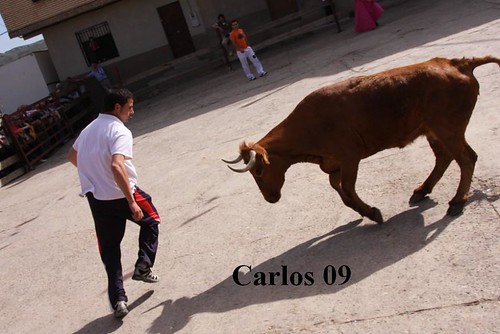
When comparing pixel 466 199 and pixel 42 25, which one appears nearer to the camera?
pixel 466 199

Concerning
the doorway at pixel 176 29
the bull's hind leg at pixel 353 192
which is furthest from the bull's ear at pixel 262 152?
the doorway at pixel 176 29

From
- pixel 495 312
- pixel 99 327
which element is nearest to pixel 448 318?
pixel 495 312

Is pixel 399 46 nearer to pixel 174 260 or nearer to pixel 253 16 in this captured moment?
pixel 174 260

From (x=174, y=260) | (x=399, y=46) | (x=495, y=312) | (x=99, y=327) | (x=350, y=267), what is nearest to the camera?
(x=495, y=312)

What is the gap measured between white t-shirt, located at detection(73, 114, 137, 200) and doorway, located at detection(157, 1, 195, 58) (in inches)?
772

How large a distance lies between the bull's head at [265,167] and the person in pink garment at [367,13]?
1357cm

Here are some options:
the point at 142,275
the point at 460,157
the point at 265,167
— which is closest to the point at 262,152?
the point at 265,167

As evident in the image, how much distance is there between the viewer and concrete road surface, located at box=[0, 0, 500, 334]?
3.83m

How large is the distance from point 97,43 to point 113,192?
2019cm

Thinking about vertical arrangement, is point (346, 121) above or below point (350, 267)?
above

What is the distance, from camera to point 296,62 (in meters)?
16.3

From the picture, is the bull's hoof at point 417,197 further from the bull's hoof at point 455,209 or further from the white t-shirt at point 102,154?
the white t-shirt at point 102,154

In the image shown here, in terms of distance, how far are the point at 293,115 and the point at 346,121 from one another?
1.73 feet

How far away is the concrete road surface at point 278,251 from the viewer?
3834mm
